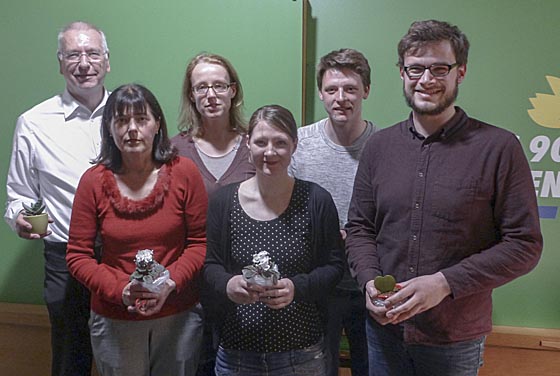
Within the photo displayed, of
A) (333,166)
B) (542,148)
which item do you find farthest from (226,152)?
(542,148)

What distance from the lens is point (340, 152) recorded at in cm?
192

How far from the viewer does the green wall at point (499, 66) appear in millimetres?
2248

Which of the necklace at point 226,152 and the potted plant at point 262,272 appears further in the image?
the necklace at point 226,152

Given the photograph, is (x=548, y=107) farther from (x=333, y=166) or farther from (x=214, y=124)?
(x=214, y=124)

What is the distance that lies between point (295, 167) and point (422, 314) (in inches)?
29.6

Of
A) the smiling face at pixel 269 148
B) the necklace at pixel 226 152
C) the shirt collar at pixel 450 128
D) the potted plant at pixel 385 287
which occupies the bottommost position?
the potted plant at pixel 385 287

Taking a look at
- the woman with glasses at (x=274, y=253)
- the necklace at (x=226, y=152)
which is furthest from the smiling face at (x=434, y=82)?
the necklace at (x=226, y=152)

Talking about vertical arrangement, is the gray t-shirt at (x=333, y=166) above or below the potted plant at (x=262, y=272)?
above

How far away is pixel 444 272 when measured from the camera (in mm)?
1405

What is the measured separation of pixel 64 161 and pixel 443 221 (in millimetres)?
1479

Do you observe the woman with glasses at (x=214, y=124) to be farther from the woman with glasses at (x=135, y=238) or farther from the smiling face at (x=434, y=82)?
the smiling face at (x=434, y=82)

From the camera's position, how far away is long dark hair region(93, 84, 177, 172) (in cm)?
168

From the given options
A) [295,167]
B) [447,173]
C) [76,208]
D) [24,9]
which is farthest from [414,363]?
[24,9]

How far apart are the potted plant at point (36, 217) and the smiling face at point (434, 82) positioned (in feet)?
4.55
